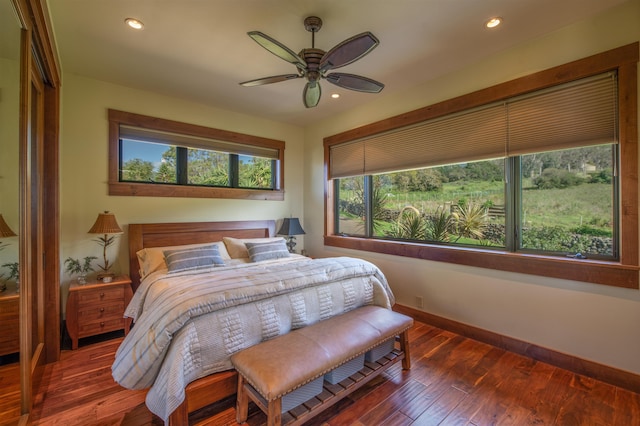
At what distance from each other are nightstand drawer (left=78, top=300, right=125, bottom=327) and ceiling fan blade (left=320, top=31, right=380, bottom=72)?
3.01 meters

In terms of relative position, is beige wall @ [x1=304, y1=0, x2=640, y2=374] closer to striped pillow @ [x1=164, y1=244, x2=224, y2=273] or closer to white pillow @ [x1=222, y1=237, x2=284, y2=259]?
white pillow @ [x1=222, y1=237, x2=284, y2=259]

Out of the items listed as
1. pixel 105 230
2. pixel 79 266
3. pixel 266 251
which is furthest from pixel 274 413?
pixel 79 266

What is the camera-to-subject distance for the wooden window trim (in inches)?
79.3

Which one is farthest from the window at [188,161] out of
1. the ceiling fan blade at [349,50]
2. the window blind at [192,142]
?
the ceiling fan blade at [349,50]

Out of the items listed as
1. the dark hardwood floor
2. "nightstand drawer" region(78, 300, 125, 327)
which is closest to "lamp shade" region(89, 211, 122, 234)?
"nightstand drawer" region(78, 300, 125, 327)

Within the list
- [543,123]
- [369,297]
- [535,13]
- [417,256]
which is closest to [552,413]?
[369,297]

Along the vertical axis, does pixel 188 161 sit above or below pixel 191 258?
above

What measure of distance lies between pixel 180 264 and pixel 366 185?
261cm

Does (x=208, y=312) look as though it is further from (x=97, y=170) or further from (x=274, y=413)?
(x=97, y=170)

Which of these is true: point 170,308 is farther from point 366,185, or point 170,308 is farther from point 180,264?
point 366,185

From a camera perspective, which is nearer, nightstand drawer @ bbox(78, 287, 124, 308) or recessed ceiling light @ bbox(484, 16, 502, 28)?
recessed ceiling light @ bbox(484, 16, 502, 28)

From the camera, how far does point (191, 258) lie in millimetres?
2939

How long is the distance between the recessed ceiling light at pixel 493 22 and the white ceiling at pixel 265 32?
0.14ft

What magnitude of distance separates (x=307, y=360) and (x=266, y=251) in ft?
6.59
